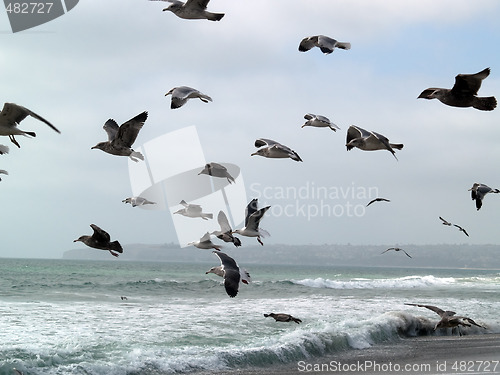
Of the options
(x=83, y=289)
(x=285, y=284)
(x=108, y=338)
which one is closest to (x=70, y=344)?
(x=108, y=338)

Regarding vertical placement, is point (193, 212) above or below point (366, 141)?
below

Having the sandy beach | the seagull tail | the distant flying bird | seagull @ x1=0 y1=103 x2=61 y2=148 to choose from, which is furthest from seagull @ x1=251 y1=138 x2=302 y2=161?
the sandy beach

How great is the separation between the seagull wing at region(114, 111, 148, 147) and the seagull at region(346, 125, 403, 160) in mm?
3036

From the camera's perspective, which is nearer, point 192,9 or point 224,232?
point 192,9

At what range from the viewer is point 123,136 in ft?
32.5

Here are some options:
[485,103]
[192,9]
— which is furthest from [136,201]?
[485,103]

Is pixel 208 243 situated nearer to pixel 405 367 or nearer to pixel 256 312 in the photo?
pixel 405 367

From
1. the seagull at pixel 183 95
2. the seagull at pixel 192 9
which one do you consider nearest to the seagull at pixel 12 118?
the seagull at pixel 183 95

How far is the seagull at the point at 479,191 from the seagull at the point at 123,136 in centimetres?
546

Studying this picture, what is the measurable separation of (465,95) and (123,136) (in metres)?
4.85

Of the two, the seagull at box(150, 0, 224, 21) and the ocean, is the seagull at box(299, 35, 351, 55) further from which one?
the ocean

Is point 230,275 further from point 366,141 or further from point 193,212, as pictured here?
point 193,212

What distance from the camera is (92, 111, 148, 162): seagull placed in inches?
382

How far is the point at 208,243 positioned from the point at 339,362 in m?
5.35
